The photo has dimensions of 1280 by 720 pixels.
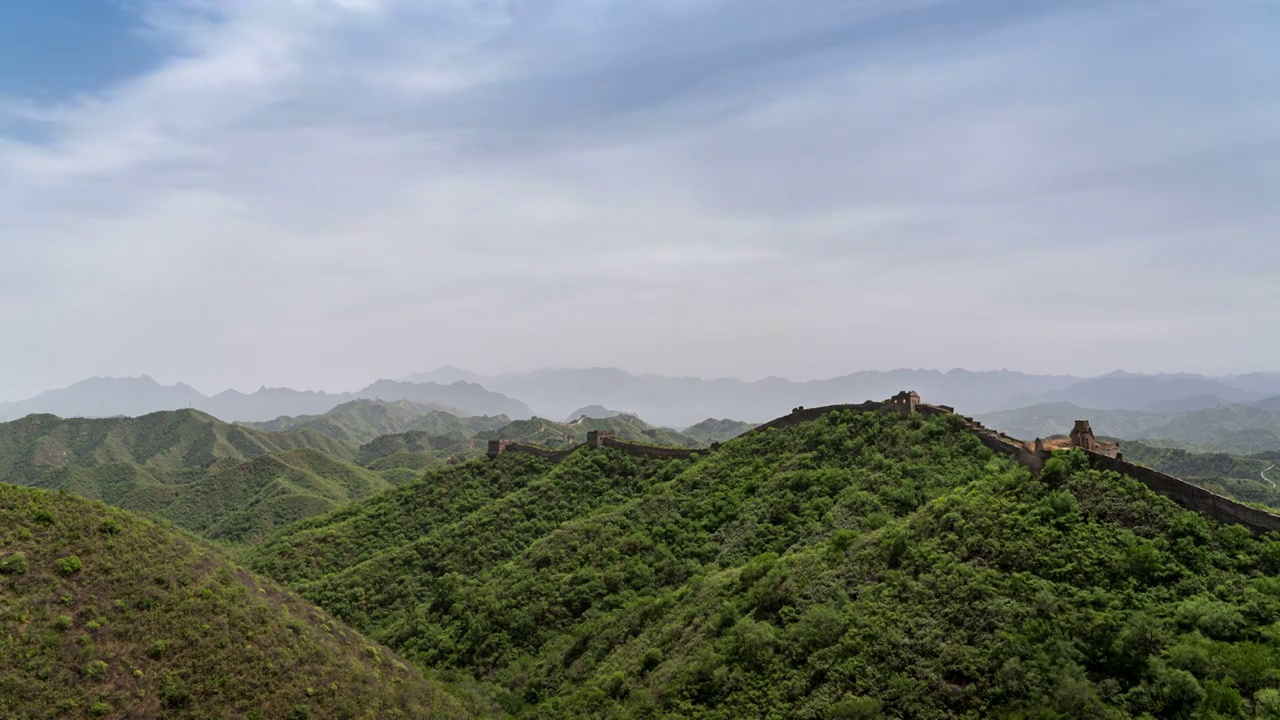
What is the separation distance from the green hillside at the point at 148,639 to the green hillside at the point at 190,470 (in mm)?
60188

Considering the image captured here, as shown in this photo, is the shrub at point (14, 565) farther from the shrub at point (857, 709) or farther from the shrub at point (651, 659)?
the shrub at point (857, 709)

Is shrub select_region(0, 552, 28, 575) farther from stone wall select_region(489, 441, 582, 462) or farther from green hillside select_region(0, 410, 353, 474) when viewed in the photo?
green hillside select_region(0, 410, 353, 474)

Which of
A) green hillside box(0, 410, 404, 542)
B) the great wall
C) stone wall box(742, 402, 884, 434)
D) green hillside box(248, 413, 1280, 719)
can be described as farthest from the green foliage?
green hillside box(0, 410, 404, 542)

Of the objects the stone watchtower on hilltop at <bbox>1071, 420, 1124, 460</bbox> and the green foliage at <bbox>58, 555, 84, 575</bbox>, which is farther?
the stone watchtower on hilltop at <bbox>1071, 420, 1124, 460</bbox>

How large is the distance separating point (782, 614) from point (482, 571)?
27.1m

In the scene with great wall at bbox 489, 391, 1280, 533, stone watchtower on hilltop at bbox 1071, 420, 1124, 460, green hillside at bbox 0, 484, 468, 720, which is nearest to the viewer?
great wall at bbox 489, 391, 1280, 533

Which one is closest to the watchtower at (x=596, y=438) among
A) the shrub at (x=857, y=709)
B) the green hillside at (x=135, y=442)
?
the shrub at (x=857, y=709)

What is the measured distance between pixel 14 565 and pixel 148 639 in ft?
18.3

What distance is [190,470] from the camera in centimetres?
12131

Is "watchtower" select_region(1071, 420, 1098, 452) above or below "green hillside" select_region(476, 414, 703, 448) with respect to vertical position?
above

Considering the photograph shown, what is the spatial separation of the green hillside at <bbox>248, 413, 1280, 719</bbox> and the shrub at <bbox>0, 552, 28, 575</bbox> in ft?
62.2

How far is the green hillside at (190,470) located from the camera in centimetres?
9219

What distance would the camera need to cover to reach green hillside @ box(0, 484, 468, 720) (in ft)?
74.5

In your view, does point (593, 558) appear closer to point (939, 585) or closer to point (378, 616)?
point (378, 616)
